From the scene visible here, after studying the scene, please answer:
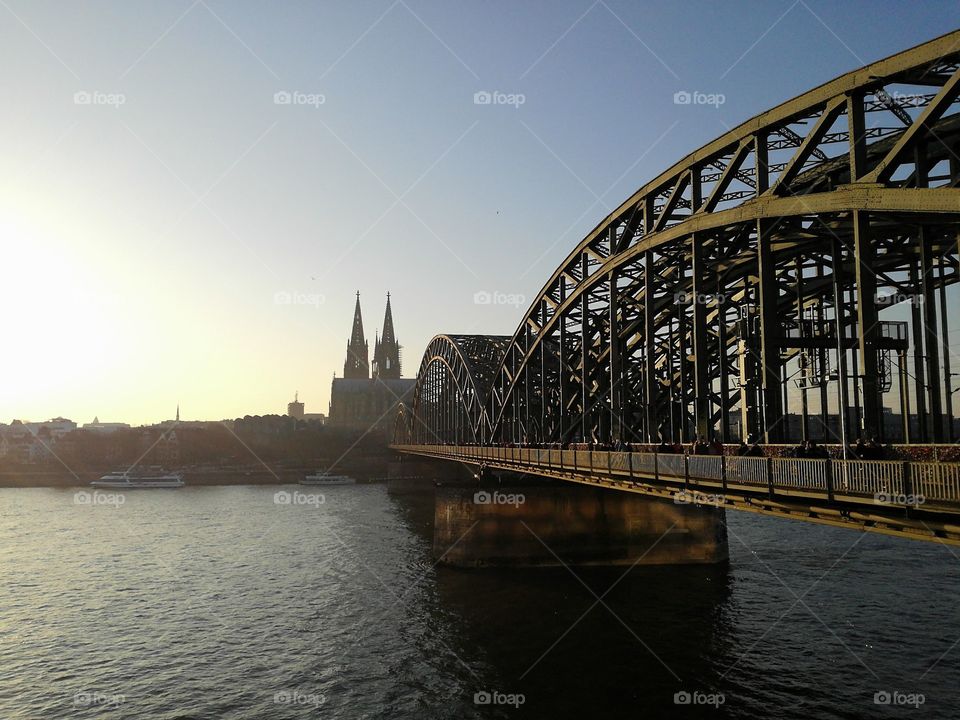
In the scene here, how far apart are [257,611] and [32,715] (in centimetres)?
1351

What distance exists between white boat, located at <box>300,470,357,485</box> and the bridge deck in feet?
421

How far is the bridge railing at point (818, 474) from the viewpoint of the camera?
48.1 feet

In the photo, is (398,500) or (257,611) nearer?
(257,611)

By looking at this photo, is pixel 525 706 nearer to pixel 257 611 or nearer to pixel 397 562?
pixel 257 611

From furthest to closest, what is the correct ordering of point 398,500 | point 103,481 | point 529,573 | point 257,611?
point 103,481 < point 398,500 < point 529,573 < point 257,611

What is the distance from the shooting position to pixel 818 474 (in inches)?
687

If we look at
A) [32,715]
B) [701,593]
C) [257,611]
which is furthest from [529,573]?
[32,715]

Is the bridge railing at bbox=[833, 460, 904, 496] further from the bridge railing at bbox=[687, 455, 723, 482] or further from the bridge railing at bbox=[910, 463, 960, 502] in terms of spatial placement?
the bridge railing at bbox=[687, 455, 723, 482]

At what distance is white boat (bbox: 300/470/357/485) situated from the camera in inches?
5842

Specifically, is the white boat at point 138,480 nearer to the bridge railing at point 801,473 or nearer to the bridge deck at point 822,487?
the bridge deck at point 822,487

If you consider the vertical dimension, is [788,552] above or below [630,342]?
below

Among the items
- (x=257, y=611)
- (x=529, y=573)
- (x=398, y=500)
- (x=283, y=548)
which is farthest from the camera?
(x=398, y=500)

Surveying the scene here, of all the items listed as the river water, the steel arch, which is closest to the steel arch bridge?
the river water

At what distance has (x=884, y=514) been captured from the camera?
15.7 meters
